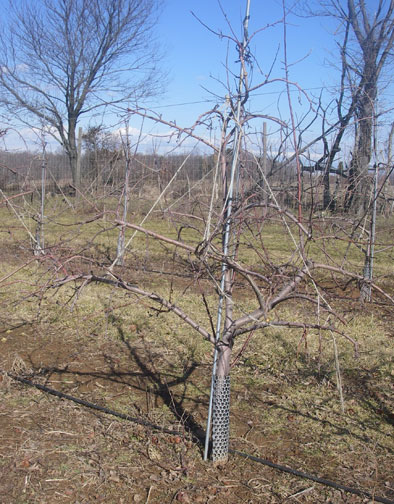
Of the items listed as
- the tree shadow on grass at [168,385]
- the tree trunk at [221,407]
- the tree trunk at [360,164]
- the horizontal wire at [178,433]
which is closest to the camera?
the horizontal wire at [178,433]

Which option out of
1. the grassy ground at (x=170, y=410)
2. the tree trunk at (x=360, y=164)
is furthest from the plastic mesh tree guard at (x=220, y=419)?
the tree trunk at (x=360, y=164)

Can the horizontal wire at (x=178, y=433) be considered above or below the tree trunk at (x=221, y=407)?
below

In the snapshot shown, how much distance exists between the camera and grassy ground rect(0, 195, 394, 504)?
271 cm

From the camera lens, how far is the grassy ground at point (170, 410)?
2.71 meters

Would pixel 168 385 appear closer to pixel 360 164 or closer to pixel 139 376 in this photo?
pixel 139 376

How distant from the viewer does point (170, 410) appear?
3533 mm

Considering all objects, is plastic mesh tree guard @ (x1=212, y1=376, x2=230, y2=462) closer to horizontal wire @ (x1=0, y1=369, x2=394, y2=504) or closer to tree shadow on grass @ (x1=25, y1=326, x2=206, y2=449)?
horizontal wire @ (x1=0, y1=369, x2=394, y2=504)

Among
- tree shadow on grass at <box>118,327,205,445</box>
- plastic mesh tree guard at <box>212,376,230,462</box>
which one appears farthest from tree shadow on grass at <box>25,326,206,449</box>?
plastic mesh tree guard at <box>212,376,230,462</box>

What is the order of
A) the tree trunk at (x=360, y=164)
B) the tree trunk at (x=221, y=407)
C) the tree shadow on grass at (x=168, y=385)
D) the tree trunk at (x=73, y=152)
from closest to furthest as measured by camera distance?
the tree trunk at (x=221, y=407)
the tree shadow on grass at (x=168, y=385)
the tree trunk at (x=360, y=164)
the tree trunk at (x=73, y=152)

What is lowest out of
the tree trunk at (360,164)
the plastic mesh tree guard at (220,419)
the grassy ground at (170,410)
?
the grassy ground at (170,410)

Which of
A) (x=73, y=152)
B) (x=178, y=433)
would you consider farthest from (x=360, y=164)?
(x=73, y=152)

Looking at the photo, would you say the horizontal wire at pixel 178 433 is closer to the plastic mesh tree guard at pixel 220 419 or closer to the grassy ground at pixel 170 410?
the grassy ground at pixel 170 410

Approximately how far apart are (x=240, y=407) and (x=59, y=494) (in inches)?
55.3

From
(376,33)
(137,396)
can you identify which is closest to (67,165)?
(376,33)
